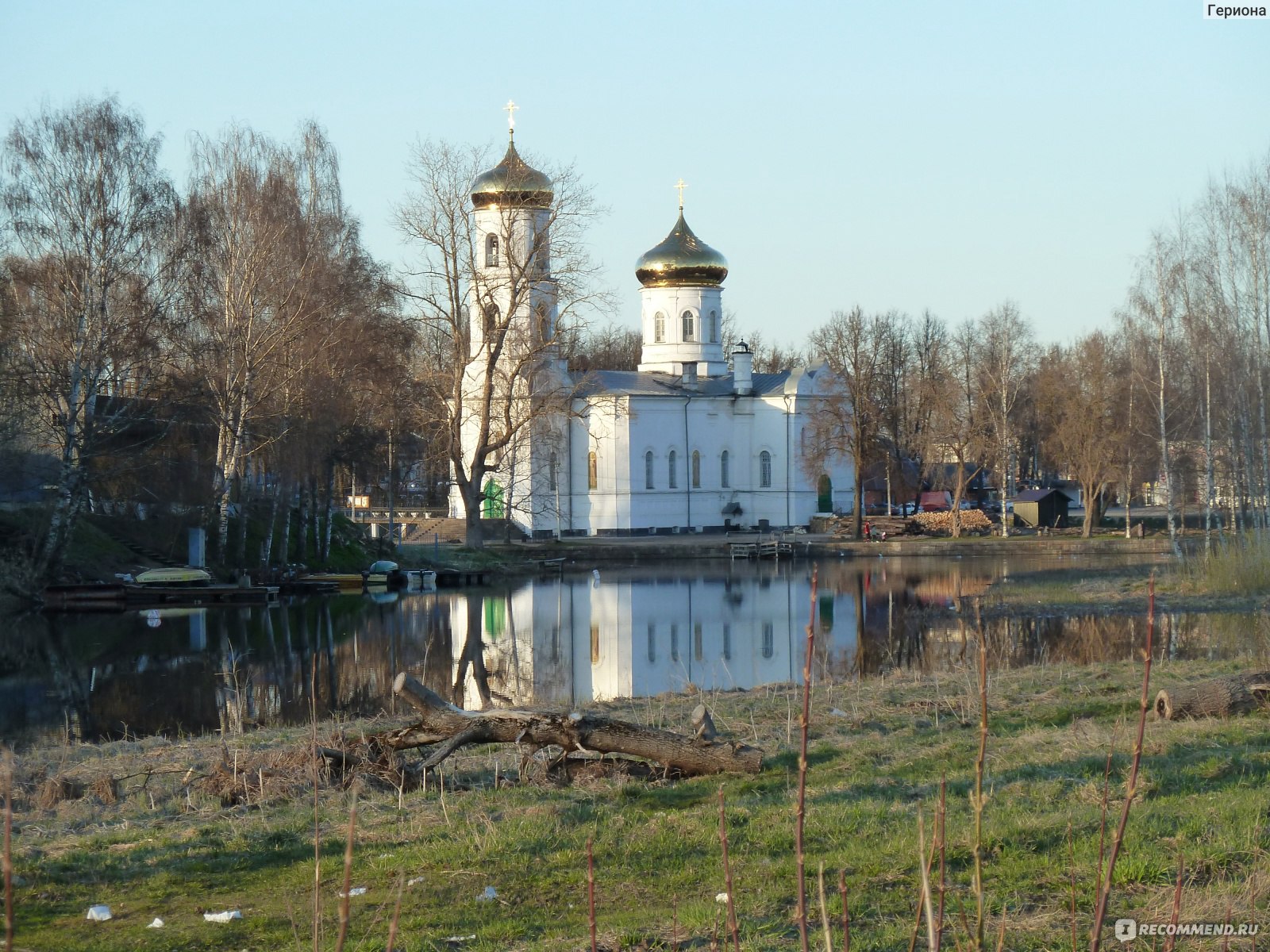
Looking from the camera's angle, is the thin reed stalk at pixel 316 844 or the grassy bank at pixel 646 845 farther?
the grassy bank at pixel 646 845

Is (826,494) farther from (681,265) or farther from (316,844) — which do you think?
(316,844)

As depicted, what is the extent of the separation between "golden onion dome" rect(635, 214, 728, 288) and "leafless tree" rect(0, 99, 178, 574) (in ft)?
90.4

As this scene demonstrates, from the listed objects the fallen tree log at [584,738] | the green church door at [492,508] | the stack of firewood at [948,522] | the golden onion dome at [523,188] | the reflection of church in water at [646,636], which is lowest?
the reflection of church in water at [646,636]

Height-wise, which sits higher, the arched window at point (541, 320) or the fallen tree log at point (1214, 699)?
the arched window at point (541, 320)

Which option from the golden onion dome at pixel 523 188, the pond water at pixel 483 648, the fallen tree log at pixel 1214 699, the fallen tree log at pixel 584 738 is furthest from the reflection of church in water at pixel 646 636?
the golden onion dome at pixel 523 188

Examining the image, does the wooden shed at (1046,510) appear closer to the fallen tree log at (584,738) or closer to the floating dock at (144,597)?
the floating dock at (144,597)

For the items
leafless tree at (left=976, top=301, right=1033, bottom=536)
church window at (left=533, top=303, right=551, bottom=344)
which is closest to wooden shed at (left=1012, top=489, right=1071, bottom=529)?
leafless tree at (left=976, top=301, right=1033, bottom=536)

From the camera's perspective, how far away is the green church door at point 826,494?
2176 inches

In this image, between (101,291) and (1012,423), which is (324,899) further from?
(1012,423)

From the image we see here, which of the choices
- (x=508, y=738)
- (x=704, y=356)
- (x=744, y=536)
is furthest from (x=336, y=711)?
(x=704, y=356)

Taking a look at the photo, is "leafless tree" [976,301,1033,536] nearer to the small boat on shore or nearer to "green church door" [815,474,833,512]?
"green church door" [815,474,833,512]

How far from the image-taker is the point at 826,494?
5562 centimetres

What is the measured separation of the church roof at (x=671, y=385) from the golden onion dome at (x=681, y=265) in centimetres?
378

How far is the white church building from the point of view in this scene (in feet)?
161
